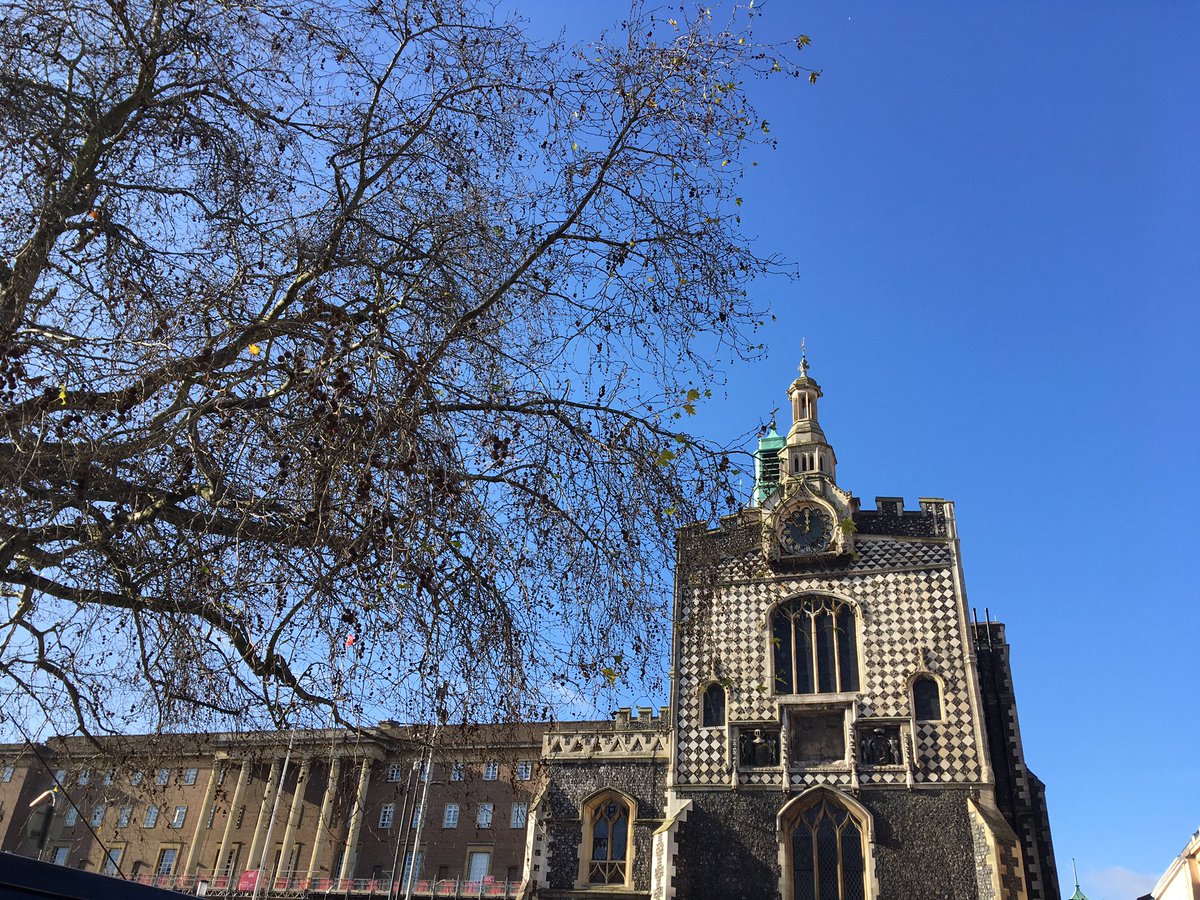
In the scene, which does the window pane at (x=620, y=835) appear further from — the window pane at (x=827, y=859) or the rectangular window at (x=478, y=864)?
the rectangular window at (x=478, y=864)

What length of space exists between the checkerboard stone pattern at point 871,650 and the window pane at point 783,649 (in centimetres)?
26

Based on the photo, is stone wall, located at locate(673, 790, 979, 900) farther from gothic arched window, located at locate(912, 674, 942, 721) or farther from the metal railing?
the metal railing

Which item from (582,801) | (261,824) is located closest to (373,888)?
(261,824)

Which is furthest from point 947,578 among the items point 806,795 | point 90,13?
point 90,13

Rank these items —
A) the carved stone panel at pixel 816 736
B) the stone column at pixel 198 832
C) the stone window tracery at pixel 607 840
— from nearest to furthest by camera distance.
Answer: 1. the carved stone panel at pixel 816 736
2. the stone window tracery at pixel 607 840
3. the stone column at pixel 198 832

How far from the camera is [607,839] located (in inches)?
877

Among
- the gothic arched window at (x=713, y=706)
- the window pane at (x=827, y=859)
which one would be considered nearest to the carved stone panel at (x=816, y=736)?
the window pane at (x=827, y=859)

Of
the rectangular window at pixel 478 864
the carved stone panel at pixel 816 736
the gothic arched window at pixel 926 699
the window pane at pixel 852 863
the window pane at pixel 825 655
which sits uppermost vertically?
the window pane at pixel 825 655

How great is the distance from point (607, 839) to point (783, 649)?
6.40 m

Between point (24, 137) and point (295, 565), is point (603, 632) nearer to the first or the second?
point (295, 565)

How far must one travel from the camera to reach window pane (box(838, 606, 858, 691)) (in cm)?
2092

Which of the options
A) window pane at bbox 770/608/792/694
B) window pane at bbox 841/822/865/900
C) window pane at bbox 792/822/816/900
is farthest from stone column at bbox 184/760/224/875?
window pane at bbox 841/822/865/900

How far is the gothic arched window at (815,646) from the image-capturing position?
21.1 metres

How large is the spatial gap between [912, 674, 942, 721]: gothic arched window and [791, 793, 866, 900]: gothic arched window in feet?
8.88
